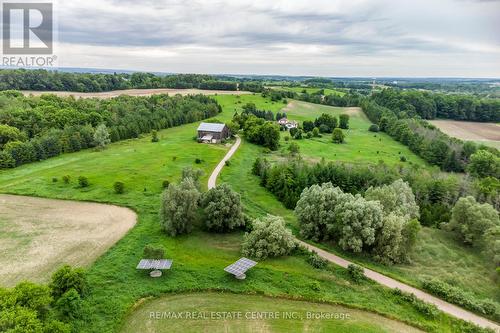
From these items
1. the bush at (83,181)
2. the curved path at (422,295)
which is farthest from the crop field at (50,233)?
the curved path at (422,295)

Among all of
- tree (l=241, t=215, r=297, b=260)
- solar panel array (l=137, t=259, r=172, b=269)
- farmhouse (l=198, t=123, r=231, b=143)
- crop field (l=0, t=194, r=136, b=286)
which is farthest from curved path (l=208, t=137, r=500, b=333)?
farmhouse (l=198, t=123, r=231, b=143)

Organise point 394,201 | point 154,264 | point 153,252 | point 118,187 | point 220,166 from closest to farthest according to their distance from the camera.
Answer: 1. point 154,264
2. point 153,252
3. point 394,201
4. point 118,187
5. point 220,166

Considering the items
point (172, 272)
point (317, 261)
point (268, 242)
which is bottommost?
point (172, 272)

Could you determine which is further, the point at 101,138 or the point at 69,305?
the point at 101,138

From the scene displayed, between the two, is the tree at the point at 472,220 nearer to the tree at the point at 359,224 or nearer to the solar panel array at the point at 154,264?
the tree at the point at 359,224

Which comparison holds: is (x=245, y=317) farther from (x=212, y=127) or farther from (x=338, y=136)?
(x=338, y=136)

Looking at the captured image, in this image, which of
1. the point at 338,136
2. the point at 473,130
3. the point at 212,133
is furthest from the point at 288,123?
the point at 473,130

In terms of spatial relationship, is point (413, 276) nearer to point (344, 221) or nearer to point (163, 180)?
point (344, 221)
